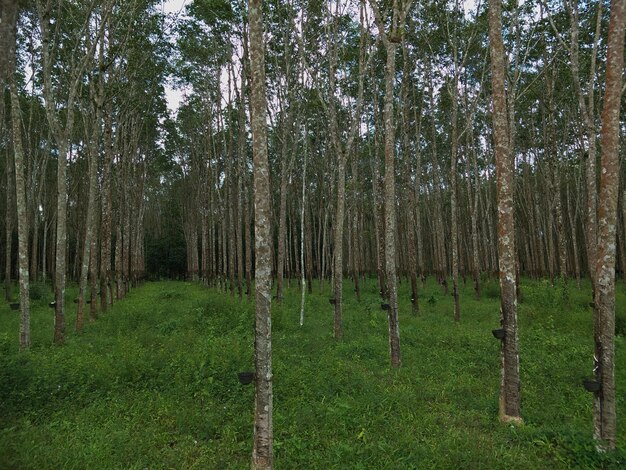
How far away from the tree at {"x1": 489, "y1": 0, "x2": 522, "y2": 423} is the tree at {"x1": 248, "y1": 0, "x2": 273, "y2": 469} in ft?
11.1

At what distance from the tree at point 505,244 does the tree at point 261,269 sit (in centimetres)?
337

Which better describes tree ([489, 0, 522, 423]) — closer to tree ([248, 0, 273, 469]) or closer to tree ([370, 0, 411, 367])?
tree ([370, 0, 411, 367])

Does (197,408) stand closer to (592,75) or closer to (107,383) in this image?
(107,383)

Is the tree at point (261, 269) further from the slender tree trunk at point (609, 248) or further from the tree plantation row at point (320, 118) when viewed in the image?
the slender tree trunk at point (609, 248)

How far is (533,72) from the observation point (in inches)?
723

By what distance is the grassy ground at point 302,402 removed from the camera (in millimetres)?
4441

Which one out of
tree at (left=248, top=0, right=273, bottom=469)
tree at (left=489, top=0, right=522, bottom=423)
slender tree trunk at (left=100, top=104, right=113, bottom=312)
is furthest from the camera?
slender tree trunk at (left=100, top=104, right=113, bottom=312)

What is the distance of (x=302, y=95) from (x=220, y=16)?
394 cm

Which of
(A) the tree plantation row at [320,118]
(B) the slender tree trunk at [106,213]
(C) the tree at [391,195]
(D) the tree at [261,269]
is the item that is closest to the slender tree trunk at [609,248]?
(A) the tree plantation row at [320,118]

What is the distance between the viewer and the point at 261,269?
13.8ft

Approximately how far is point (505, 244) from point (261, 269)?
139 inches

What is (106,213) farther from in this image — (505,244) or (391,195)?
(505,244)

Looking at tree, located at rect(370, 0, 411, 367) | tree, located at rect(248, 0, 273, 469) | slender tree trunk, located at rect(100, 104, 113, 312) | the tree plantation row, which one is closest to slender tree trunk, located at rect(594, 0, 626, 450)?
the tree plantation row

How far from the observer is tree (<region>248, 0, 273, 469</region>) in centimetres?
402
